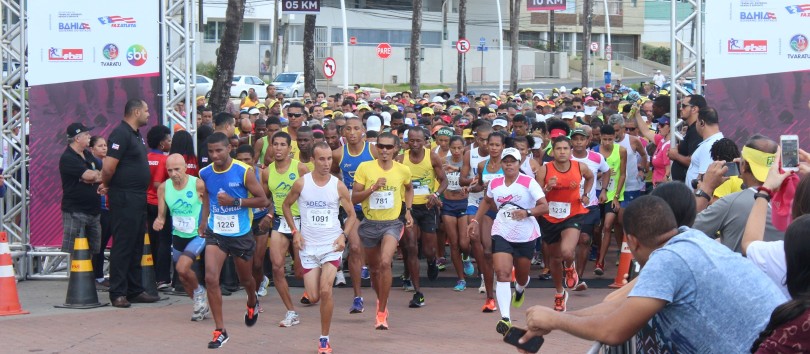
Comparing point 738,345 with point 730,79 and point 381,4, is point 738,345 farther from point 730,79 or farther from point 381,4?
point 381,4

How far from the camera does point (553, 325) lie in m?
4.16

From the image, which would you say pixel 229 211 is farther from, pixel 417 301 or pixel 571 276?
pixel 571 276

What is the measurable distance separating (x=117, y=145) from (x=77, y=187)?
1.14m

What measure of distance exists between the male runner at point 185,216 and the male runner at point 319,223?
1.28 m

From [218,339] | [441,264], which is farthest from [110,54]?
[441,264]

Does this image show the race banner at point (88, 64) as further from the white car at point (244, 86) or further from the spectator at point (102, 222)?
the white car at point (244, 86)

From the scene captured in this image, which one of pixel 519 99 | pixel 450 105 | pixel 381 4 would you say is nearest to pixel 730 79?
pixel 450 105

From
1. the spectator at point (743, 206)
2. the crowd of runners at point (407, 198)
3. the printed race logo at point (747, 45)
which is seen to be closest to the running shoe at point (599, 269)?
the crowd of runners at point (407, 198)

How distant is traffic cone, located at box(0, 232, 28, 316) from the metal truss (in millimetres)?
2755

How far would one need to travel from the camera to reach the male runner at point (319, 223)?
9.78m

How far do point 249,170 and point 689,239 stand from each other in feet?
21.6

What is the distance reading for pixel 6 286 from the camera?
11.3m

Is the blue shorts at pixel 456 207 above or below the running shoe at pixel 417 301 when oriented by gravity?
above

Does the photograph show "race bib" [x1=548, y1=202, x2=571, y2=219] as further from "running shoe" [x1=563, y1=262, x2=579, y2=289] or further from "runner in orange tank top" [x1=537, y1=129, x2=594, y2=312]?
"running shoe" [x1=563, y1=262, x2=579, y2=289]
